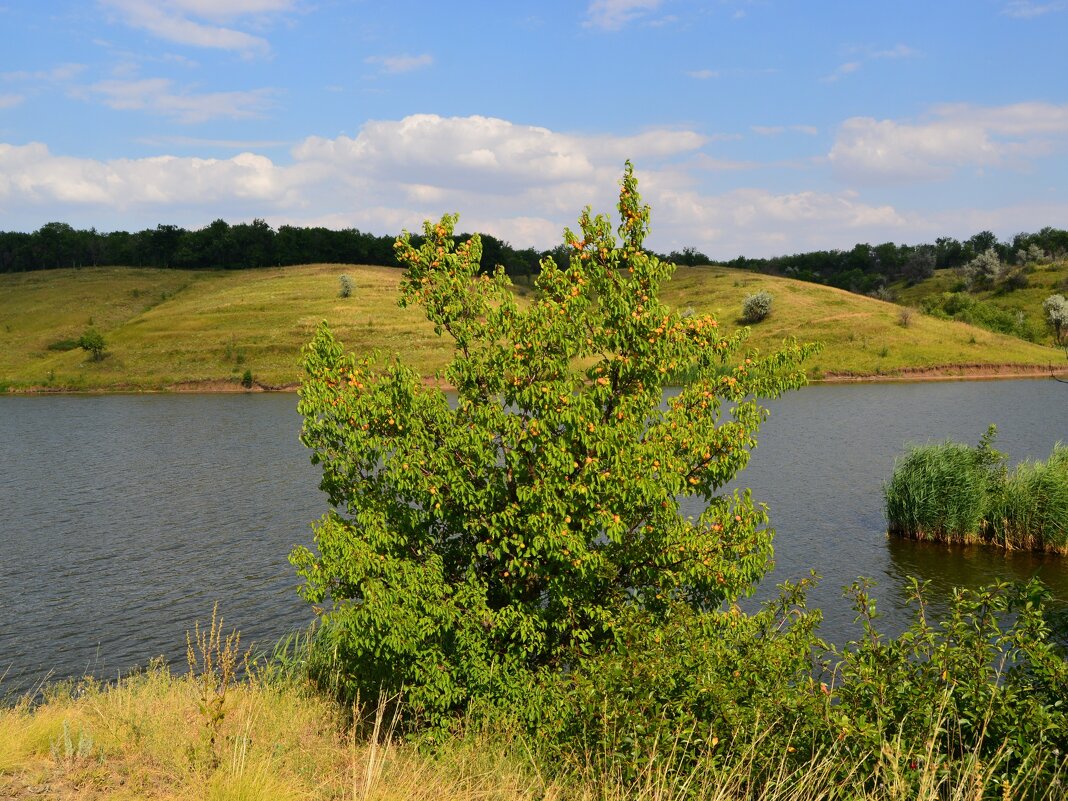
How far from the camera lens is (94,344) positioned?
115 m

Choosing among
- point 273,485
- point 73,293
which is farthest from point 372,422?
point 73,293

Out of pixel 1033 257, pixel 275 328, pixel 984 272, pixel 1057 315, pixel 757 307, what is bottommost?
pixel 275 328

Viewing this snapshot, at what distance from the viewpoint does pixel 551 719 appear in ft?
47.2

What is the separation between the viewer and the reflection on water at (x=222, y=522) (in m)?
26.5

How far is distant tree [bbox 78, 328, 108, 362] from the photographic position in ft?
378

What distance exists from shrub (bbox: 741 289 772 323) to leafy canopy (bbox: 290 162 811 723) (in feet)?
407

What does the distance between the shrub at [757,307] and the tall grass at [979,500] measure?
339 ft

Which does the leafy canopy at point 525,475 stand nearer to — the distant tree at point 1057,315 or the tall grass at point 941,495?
the tall grass at point 941,495

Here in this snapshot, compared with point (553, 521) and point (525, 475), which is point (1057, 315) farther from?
point (553, 521)

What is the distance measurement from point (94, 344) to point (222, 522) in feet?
292

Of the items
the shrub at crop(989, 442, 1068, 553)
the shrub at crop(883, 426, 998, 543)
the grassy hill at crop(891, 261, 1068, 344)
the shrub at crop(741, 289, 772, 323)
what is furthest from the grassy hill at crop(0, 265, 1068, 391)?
the shrub at crop(989, 442, 1068, 553)

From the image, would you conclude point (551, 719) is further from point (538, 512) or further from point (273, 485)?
point (273, 485)

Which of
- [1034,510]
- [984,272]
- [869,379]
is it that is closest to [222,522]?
[1034,510]

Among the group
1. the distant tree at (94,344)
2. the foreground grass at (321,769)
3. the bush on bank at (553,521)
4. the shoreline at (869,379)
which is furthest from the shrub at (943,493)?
the distant tree at (94,344)
